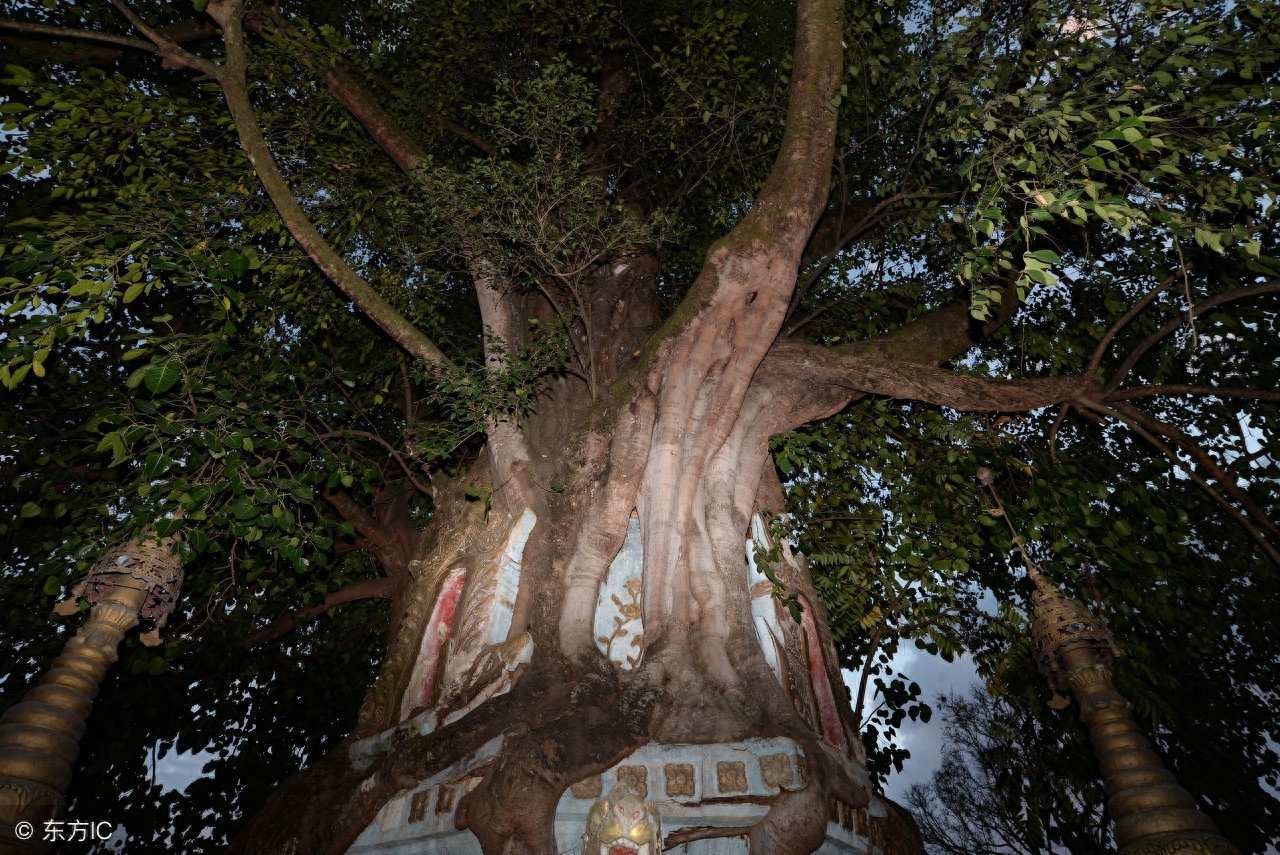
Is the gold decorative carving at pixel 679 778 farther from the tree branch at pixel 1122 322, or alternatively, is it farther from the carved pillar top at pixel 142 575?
the tree branch at pixel 1122 322

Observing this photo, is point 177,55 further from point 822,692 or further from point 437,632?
point 822,692

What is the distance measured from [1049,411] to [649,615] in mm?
6878

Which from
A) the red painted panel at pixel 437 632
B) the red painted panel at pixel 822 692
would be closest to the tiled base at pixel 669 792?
the red painted panel at pixel 822 692

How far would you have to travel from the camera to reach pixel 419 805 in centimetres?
445

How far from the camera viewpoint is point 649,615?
17.3 ft

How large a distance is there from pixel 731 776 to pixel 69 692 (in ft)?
12.2

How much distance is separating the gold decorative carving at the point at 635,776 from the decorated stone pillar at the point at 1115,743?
244cm

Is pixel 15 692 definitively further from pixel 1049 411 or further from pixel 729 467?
pixel 1049 411

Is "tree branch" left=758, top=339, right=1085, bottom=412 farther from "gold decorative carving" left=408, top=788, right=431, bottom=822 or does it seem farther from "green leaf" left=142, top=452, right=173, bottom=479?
"green leaf" left=142, top=452, right=173, bottom=479

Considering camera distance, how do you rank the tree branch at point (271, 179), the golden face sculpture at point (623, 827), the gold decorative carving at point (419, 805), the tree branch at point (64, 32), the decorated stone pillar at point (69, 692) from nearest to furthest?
the golden face sculpture at point (623, 827), the decorated stone pillar at point (69, 692), the gold decorative carving at point (419, 805), the tree branch at point (64, 32), the tree branch at point (271, 179)

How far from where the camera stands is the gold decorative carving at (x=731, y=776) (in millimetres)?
4191

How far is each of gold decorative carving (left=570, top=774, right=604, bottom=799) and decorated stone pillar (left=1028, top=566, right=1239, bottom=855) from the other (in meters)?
2.71

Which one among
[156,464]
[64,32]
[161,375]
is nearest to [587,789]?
[156,464]

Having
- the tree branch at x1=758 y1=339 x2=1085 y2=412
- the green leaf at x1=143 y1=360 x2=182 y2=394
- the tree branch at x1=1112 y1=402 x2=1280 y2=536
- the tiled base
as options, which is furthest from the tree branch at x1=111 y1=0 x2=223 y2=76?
the tree branch at x1=1112 y1=402 x2=1280 y2=536
